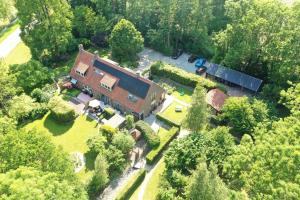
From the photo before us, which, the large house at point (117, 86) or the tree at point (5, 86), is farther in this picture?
the large house at point (117, 86)

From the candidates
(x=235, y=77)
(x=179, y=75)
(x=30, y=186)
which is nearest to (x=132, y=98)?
(x=179, y=75)

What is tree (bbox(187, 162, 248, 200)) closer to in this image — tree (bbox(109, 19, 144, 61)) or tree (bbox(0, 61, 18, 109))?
tree (bbox(0, 61, 18, 109))

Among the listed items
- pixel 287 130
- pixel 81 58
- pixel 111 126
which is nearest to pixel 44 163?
pixel 111 126

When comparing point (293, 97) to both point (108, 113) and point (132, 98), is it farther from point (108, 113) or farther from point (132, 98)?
point (108, 113)

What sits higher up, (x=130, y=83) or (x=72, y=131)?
(x=130, y=83)

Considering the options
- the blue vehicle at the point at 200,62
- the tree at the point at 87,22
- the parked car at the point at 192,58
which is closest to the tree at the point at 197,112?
the blue vehicle at the point at 200,62

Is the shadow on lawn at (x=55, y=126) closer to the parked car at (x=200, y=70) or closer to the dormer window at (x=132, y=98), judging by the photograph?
the dormer window at (x=132, y=98)

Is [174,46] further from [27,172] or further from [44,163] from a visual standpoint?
[27,172]
